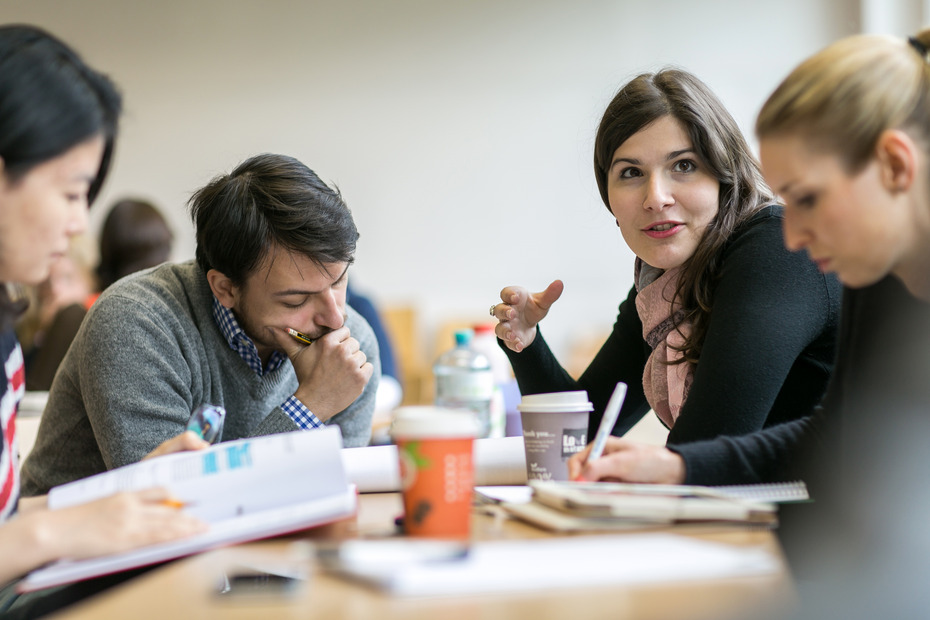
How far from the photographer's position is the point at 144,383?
1462mm

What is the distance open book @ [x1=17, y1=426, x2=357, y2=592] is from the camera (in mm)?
842

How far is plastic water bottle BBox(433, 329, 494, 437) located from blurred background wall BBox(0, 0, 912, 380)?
2.50 meters

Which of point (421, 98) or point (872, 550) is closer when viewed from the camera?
point (872, 550)

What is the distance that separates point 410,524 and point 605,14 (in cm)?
498

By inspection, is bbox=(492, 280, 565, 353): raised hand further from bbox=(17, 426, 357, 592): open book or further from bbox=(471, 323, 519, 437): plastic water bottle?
bbox=(471, 323, 519, 437): plastic water bottle

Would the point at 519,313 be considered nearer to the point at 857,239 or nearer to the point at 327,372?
the point at 327,372

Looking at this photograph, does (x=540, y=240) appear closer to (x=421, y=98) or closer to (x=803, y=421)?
(x=421, y=98)

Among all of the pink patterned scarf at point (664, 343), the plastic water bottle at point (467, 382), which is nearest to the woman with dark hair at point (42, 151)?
the pink patterned scarf at point (664, 343)

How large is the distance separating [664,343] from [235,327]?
0.80 meters

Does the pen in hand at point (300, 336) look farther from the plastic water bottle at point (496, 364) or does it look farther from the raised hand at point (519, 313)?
the plastic water bottle at point (496, 364)

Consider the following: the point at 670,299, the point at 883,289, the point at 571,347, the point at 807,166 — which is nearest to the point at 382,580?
the point at 807,166

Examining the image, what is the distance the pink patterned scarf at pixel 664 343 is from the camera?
4.78 feet

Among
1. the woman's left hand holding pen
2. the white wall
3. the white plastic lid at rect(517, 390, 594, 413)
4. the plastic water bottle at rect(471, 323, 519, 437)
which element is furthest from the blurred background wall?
the woman's left hand holding pen

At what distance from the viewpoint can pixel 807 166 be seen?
915 mm
